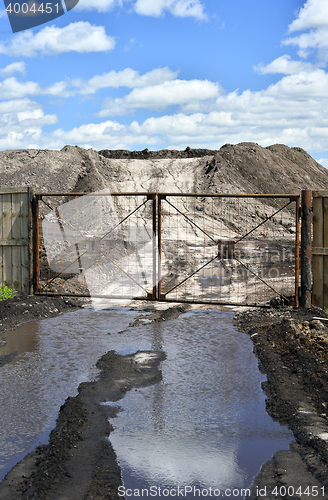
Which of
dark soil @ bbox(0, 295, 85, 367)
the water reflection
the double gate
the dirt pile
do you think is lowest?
the water reflection

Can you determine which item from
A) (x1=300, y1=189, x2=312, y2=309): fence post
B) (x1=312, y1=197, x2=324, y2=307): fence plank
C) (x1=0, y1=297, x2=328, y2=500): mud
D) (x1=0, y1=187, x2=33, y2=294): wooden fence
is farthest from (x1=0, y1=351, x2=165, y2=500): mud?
(x1=0, y1=187, x2=33, y2=294): wooden fence

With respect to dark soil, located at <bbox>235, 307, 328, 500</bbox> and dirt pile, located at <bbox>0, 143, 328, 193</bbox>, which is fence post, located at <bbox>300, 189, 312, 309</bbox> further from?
dirt pile, located at <bbox>0, 143, 328, 193</bbox>

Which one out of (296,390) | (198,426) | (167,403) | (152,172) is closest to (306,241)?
(296,390)

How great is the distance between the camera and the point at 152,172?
38.1m

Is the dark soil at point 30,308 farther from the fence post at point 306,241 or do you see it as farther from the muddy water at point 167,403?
the fence post at point 306,241

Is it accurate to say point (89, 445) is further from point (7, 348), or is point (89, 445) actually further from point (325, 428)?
point (7, 348)

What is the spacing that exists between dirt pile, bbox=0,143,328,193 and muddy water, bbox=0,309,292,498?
2560cm

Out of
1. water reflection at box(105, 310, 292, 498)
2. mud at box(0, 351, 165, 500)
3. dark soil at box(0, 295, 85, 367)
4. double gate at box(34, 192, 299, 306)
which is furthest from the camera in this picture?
double gate at box(34, 192, 299, 306)

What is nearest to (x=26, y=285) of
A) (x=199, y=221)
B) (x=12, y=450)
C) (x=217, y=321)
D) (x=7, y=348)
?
(x=7, y=348)

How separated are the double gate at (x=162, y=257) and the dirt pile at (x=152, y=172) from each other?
156 inches

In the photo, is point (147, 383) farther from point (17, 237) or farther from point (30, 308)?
point (17, 237)

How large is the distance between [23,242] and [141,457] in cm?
865

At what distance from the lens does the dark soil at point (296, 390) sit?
3.69 metres

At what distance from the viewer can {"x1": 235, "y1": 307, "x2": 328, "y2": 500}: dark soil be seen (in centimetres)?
369
